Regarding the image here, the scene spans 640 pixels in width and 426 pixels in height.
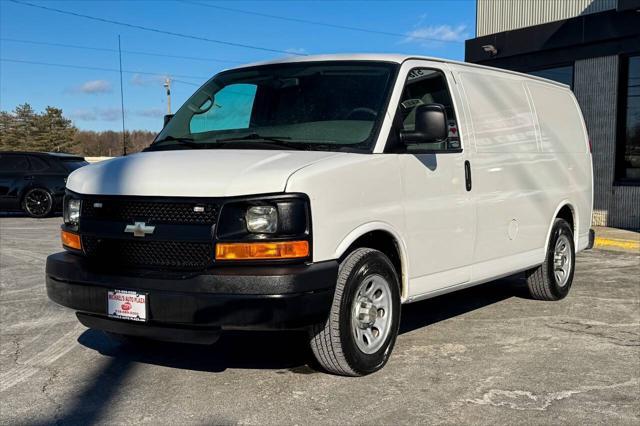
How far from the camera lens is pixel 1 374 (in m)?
4.31

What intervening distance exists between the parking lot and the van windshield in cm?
146

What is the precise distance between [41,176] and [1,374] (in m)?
13.1

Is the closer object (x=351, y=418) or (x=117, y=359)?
(x=351, y=418)

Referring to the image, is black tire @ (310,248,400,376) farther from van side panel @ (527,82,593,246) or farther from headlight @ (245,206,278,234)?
van side panel @ (527,82,593,246)

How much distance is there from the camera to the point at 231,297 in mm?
3566

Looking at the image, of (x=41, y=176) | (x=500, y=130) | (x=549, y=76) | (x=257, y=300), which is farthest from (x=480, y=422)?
(x=41, y=176)

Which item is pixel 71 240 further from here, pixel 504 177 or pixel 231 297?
pixel 504 177

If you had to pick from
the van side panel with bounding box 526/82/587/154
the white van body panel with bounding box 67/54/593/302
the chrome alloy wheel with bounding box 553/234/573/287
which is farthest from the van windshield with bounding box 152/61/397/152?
the chrome alloy wheel with bounding box 553/234/573/287

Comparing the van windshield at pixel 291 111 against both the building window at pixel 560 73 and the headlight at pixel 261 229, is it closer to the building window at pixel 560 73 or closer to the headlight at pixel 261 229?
the headlight at pixel 261 229

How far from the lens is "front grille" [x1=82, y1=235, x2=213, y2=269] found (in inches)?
146

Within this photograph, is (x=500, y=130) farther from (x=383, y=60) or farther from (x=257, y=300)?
(x=257, y=300)

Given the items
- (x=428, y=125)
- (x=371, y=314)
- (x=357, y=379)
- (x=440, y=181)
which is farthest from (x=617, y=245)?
(x=357, y=379)

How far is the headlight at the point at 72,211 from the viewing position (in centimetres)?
427

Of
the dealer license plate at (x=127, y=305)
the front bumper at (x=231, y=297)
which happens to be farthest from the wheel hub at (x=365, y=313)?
the dealer license plate at (x=127, y=305)
